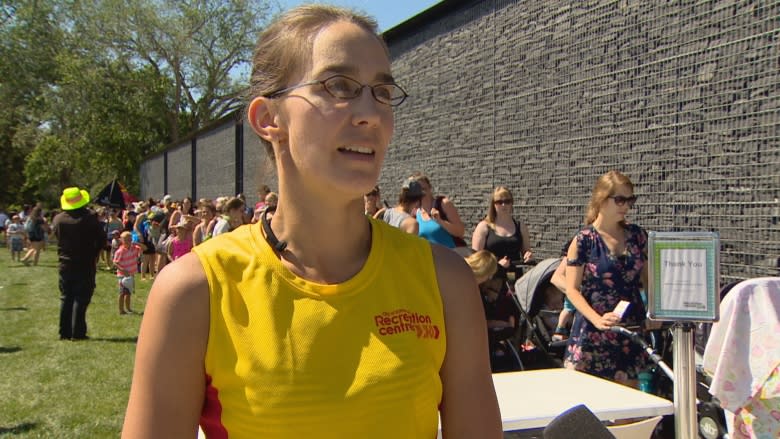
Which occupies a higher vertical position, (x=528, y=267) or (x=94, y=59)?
(x=94, y=59)

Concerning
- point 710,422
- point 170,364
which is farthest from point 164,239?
point 170,364

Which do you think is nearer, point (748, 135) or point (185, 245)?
point (748, 135)

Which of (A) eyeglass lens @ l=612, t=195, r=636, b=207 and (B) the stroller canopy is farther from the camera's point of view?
(B) the stroller canopy

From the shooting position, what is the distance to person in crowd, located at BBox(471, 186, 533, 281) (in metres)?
7.04

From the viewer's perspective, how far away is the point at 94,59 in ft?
126

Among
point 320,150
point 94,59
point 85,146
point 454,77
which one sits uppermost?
point 94,59

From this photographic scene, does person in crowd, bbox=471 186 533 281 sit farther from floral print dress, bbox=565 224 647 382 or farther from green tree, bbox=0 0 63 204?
green tree, bbox=0 0 63 204

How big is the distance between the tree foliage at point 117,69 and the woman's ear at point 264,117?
37033mm

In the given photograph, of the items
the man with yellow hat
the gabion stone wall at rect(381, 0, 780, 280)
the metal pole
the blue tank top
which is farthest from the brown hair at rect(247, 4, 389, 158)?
the man with yellow hat

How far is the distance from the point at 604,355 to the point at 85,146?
4034 cm

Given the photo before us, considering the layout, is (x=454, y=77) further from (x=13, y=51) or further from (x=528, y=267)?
(x=13, y=51)

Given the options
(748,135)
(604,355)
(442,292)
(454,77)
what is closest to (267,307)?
(442,292)

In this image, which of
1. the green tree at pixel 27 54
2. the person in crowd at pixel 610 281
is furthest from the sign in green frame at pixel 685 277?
the green tree at pixel 27 54

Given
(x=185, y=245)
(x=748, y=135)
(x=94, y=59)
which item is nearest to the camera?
(x=748, y=135)
